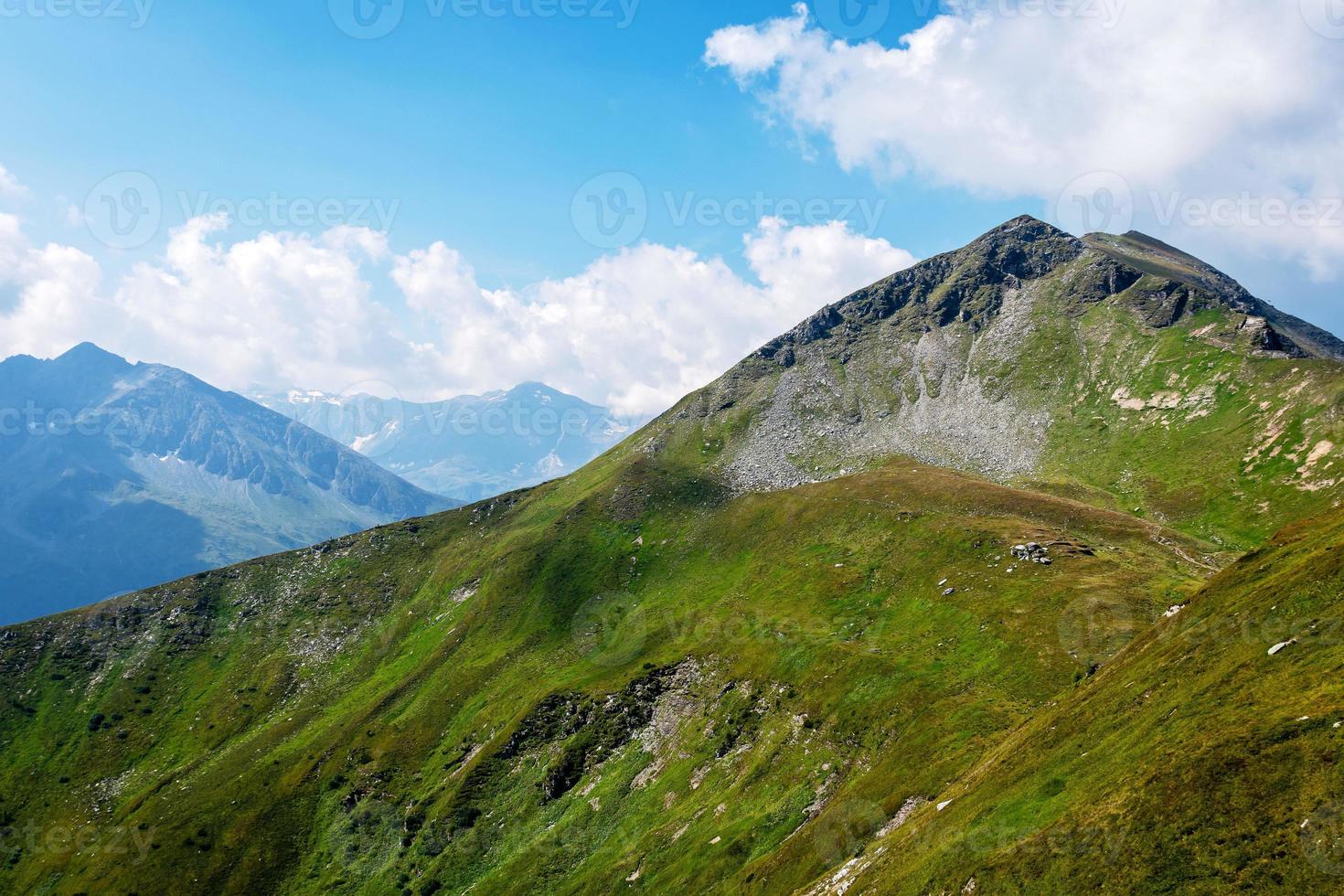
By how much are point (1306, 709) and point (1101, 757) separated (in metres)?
11.6

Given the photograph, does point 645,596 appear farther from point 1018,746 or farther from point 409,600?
point 1018,746

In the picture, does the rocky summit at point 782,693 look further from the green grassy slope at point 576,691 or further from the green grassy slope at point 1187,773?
the green grassy slope at point 576,691

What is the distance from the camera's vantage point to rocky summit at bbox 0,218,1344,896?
40.0 metres

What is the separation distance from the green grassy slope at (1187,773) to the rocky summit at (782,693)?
0.19 m

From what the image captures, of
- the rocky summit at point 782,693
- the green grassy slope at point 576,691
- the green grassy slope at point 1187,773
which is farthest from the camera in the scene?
the green grassy slope at point 576,691

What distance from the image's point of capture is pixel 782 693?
300ft

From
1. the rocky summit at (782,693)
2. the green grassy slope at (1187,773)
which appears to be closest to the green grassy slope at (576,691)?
the rocky summit at (782,693)

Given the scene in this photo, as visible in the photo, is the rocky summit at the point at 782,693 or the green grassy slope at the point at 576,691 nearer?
the rocky summit at the point at 782,693

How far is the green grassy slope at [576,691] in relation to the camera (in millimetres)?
76750

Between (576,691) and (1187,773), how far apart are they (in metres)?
97.2

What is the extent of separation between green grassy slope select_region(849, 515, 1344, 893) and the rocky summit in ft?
0.62

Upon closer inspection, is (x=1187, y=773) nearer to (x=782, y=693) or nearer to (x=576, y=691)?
(x=782, y=693)

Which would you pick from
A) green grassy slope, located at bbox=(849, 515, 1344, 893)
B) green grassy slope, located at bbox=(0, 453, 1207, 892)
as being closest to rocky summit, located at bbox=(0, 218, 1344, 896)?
green grassy slope, located at bbox=(849, 515, 1344, 893)

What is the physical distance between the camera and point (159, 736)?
148875 mm
